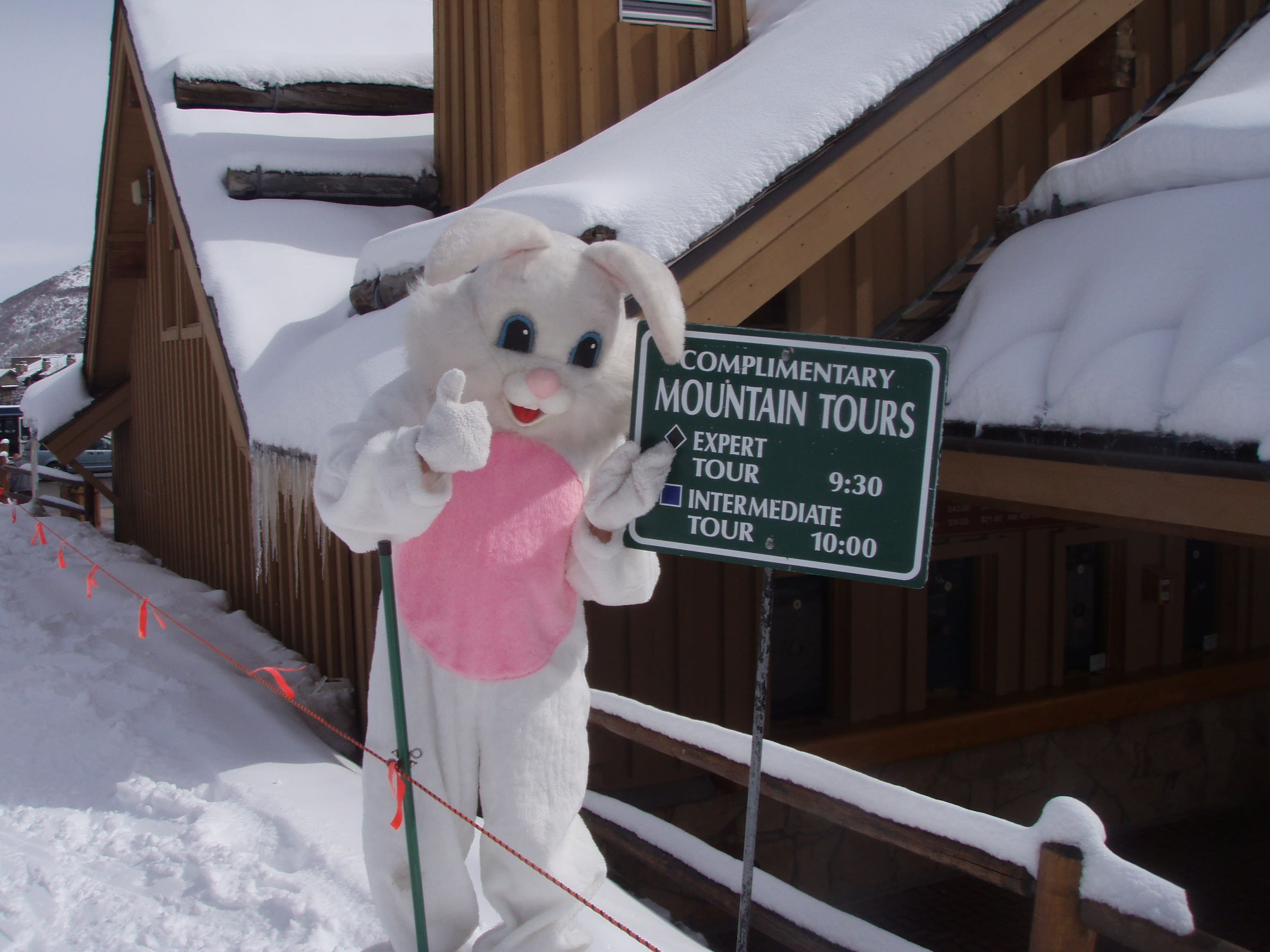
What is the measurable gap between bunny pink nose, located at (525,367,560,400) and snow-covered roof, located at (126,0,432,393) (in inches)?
124

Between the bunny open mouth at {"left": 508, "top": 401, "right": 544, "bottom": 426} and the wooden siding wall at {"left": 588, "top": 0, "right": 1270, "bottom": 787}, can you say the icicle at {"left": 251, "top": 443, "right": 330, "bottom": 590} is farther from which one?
the bunny open mouth at {"left": 508, "top": 401, "right": 544, "bottom": 426}

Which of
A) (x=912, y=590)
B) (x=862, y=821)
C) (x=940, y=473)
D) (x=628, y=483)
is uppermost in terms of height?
(x=628, y=483)

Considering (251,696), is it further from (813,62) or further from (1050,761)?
(1050,761)

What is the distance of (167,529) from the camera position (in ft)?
36.0

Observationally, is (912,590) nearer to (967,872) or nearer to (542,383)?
(967,872)

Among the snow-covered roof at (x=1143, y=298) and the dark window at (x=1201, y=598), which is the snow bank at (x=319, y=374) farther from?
the dark window at (x=1201, y=598)

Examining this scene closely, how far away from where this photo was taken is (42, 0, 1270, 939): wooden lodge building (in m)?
4.05

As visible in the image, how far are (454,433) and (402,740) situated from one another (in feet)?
2.58

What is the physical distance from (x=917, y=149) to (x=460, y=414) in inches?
111

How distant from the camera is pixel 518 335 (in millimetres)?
2414

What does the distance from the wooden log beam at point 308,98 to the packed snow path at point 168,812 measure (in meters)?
4.00

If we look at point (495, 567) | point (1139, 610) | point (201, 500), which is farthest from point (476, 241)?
point (201, 500)

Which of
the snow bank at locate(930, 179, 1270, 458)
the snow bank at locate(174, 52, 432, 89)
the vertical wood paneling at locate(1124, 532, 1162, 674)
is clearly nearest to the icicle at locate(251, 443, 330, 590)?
the snow bank at locate(930, 179, 1270, 458)

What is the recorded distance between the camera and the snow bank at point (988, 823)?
2.30m
